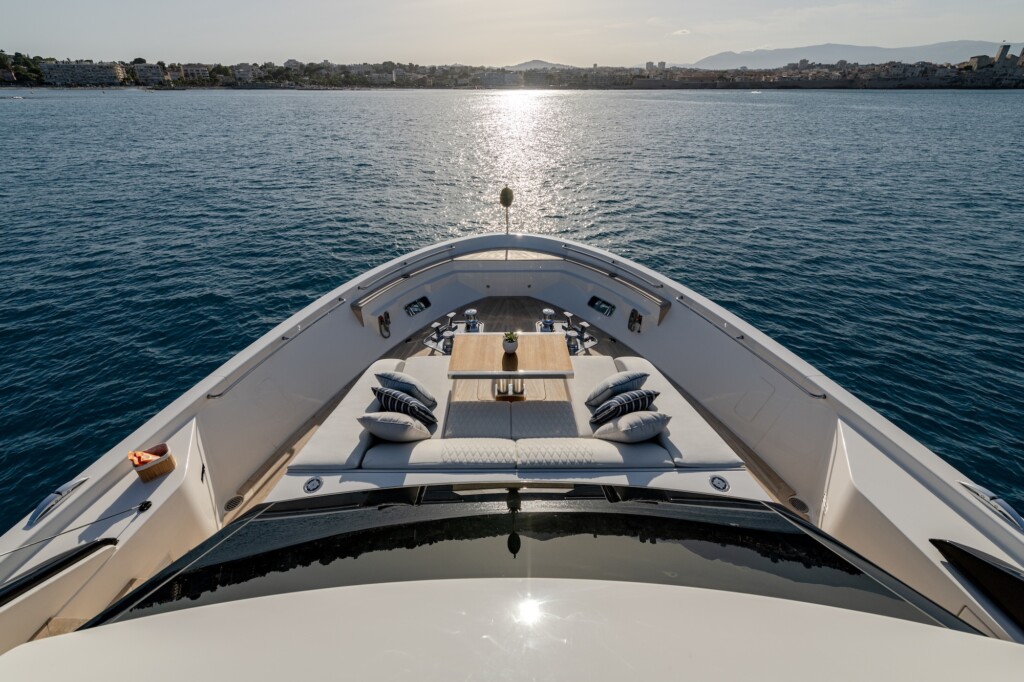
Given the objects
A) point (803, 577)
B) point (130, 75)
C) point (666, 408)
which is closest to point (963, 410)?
point (666, 408)

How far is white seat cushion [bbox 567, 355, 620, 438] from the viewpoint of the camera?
4797mm

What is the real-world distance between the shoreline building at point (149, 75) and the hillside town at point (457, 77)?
0.25m

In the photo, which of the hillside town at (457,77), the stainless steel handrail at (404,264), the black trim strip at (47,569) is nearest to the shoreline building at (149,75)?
the hillside town at (457,77)

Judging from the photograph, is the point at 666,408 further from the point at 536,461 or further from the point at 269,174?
the point at 269,174

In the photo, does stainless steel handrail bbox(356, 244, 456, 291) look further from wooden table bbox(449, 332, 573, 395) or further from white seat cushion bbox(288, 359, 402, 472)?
white seat cushion bbox(288, 359, 402, 472)

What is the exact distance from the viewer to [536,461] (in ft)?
13.4

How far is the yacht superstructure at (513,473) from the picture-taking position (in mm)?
2369

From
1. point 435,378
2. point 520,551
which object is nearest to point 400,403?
point 435,378

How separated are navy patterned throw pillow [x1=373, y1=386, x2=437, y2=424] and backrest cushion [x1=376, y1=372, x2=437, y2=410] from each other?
0.15 m

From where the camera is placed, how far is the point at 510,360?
17.4 ft

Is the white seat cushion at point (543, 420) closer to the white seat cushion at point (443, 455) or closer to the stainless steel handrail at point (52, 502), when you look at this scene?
the white seat cushion at point (443, 455)

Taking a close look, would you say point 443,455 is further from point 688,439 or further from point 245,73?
point 245,73

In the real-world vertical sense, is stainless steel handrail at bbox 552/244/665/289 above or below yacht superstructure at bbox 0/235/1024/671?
above

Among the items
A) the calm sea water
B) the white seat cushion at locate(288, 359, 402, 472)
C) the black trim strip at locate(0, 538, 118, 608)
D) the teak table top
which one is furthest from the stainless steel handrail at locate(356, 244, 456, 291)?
the calm sea water
